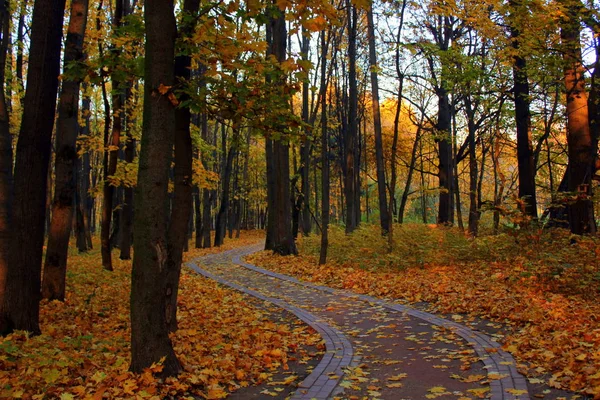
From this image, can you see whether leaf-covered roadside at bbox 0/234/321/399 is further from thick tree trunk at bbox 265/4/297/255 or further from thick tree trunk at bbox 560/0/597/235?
thick tree trunk at bbox 265/4/297/255

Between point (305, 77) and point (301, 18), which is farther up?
point (301, 18)

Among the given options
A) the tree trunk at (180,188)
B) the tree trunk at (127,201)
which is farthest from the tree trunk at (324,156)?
the tree trunk at (180,188)

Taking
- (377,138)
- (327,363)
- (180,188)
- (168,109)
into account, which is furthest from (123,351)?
(377,138)

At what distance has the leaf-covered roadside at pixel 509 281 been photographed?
5.73 m

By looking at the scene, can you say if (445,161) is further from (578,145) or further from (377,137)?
(578,145)

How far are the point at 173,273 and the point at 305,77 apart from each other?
3.35m

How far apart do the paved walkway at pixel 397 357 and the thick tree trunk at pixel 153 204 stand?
1.72 metres

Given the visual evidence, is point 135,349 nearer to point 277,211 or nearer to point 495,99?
point 277,211

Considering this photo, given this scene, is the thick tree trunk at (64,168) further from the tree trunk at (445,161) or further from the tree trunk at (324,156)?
the tree trunk at (445,161)

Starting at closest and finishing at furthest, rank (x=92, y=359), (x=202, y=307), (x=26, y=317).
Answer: (x=92, y=359), (x=26, y=317), (x=202, y=307)

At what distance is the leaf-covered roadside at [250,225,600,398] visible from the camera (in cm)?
573

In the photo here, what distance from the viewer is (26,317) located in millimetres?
6699

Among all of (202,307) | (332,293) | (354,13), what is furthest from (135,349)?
(354,13)

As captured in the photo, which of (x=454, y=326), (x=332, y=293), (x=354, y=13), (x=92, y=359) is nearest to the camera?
(x=92, y=359)
